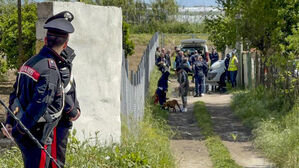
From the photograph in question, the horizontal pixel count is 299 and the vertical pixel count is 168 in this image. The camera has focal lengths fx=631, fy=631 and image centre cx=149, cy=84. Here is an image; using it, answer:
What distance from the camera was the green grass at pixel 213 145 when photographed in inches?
389

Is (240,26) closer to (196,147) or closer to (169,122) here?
(169,122)

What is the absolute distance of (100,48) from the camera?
26.9ft

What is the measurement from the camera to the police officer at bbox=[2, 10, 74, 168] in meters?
5.39

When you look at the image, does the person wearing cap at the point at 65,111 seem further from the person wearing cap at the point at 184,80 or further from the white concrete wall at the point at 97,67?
the person wearing cap at the point at 184,80

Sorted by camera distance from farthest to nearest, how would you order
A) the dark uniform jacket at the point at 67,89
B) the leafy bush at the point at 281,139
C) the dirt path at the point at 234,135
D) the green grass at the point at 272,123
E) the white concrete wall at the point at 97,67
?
the dirt path at the point at 234,135 < the green grass at the point at 272,123 < the leafy bush at the point at 281,139 < the white concrete wall at the point at 97,67 < the dark uniform jacket at the point at 67,89

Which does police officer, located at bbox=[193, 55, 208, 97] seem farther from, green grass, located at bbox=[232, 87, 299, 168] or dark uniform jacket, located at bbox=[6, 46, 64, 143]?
dark uniform jacket, located at bbox=[6, 46, 64, 143]

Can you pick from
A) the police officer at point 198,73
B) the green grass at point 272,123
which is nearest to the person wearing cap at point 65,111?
the green grass at point 272,123

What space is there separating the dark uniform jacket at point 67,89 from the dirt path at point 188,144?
3.78m

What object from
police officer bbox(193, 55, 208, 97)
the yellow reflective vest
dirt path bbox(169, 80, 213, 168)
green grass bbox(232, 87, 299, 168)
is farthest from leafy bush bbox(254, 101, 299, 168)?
the yellow reflective vest

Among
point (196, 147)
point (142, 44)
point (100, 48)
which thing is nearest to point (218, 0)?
point (196, 147)

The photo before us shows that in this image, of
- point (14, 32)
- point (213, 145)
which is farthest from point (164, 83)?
point (213, 145)

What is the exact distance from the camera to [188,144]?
1196cm

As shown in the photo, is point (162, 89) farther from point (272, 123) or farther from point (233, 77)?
point (233, 77)

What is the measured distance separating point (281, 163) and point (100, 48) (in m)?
3.39
